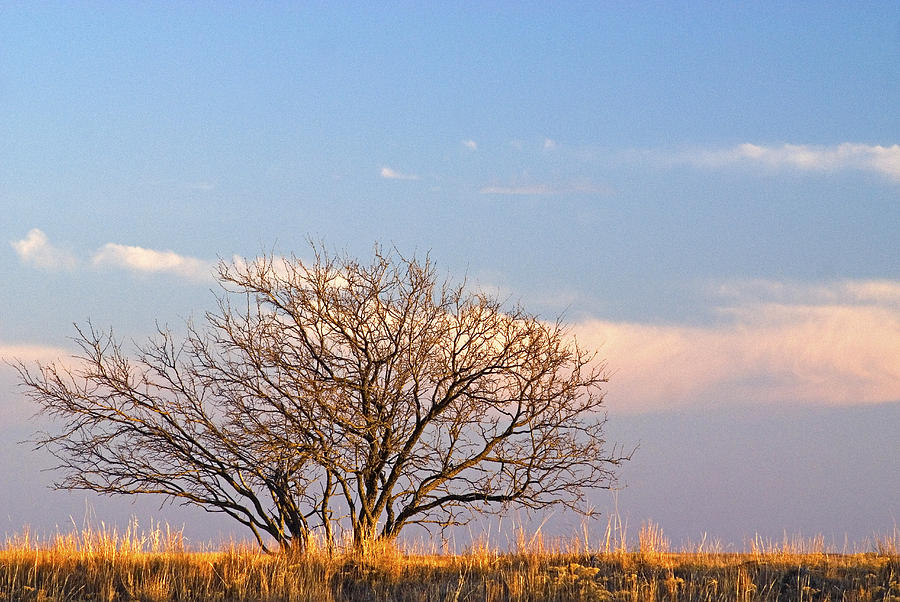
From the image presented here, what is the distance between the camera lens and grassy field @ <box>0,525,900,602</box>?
14289 mm

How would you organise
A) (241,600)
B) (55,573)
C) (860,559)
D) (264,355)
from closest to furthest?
(241,600) → (55,573) → (860,559) → (264,355)

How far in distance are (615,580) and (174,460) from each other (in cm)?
999

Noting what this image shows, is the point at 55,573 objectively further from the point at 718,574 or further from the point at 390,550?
the point at 718,574

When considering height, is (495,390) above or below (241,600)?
above

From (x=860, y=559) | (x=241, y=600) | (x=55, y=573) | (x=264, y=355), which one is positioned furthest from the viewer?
(x=264, y=355)

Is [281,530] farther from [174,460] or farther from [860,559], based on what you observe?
[860,559]

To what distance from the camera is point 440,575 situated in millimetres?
16109

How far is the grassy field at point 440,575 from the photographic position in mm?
14289

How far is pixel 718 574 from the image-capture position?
15344 millimetres

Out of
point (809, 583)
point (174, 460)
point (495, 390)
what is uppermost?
point (495, 390)

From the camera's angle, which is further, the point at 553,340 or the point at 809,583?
the point at 553,340

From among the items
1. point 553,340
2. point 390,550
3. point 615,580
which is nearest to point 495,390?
point 553,340

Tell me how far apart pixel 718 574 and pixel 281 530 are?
937 cm

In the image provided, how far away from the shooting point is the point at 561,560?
16766 millimetres
